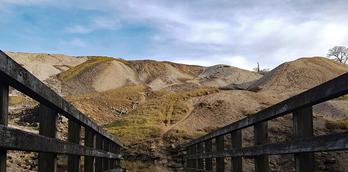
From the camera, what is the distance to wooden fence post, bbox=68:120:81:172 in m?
5.62

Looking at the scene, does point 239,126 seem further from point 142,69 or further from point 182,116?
point 142,69

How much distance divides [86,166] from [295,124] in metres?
3.95

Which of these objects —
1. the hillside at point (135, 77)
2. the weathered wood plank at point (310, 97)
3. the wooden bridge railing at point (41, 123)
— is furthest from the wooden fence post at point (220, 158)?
the hillside at point (135, 77)

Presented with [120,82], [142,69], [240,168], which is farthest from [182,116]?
[142,69]

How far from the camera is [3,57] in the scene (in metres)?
2.69

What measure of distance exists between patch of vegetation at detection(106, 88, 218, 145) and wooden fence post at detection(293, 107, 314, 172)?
25726 mm

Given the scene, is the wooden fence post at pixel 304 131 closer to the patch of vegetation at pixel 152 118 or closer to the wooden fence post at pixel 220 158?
the wooden fence post at pixel 220 158

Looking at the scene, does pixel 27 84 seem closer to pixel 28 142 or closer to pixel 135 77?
pixel 28 142

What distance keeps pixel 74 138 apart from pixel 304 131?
107 inches

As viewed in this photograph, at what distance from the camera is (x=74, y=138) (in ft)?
18.5

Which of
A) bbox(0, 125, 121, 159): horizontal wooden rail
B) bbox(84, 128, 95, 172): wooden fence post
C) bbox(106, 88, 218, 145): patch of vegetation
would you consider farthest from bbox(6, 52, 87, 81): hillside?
bbox(0, 125, 121, 159): horizontal wooden rail

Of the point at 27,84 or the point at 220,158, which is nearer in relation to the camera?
the point at 27,84

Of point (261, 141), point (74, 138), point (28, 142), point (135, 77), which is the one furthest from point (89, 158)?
point (135, 77)

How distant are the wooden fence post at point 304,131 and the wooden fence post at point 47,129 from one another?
2057mm
